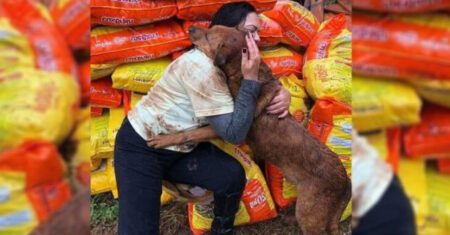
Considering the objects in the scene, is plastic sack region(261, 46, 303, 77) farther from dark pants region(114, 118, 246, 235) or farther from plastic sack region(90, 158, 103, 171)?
plastic sack region(90, 158, 103, 171)

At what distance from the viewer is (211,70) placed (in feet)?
6.95

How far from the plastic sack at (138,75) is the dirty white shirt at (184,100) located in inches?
12.1

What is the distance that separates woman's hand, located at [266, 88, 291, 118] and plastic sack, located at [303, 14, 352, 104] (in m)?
0.38

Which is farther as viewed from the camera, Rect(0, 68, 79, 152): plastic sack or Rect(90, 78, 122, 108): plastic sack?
Rect(90, 78, 122, 108): plastic sack

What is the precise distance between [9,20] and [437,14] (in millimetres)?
774

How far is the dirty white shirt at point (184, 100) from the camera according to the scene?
6.89 feet

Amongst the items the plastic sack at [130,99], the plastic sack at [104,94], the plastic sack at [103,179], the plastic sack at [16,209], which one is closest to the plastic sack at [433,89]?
the plastic sack at [16,209]

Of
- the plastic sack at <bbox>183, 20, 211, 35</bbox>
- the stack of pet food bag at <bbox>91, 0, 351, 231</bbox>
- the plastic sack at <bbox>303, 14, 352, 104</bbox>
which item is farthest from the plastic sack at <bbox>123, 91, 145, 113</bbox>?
the plastic sack at <bbox>303, 14, 352, 104</bbox>

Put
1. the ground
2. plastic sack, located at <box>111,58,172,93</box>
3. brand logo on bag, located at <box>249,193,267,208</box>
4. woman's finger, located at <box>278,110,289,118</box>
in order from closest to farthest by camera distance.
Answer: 1. woman's finger, located at <box>278,110,289,118</box>
2. plastic sack, located at <box>111,58,172,93</box>
3. brand logo on bag, located at <box>249,193,267,208</box>
4. the ground

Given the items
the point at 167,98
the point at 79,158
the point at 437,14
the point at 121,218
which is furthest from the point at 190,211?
the point at 437,14

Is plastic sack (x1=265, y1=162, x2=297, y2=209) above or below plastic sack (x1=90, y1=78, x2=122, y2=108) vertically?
below

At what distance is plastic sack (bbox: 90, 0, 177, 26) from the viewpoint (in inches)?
94.6

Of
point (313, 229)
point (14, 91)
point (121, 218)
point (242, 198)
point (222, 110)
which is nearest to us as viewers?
point (14, 91)

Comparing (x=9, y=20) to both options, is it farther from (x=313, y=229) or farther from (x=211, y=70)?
(x=313, y=229)
